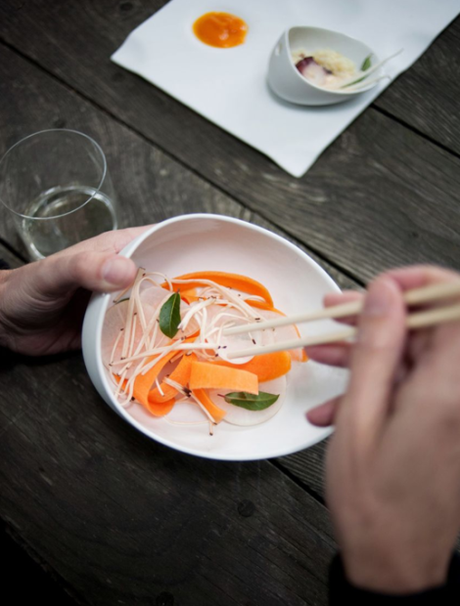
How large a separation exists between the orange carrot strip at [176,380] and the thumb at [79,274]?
0.13 metres

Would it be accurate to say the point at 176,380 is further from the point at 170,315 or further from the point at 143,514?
the point at 143,514

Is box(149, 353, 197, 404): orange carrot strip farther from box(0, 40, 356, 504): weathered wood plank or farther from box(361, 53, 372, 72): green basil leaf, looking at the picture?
box(361, 53, 372, 72): green basil leaf

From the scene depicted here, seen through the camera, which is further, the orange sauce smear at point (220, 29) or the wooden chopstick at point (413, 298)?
the orange sauce smear at point (220, 29)

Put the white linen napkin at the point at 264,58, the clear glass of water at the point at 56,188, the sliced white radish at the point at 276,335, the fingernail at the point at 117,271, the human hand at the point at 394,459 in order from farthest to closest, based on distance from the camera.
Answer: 1. the white linen napkin at the point at 264,58
2. the clear glass of water at the point at 56,188
3. the sliced white radish at the point at 276,335
4. the fingernail at the point at 117,271
5. the human hand at the point at 394,459

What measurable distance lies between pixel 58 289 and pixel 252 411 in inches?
10.2

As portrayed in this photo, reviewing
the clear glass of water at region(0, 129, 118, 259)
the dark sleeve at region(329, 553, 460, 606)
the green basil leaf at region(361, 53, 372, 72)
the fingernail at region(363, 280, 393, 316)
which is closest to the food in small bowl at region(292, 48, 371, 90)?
the green basil leaf at region(361, 53, 372, 72)

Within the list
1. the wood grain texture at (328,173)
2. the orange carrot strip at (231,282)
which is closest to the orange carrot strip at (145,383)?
the orange carrot strip at (231,282)

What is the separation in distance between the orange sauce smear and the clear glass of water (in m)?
0.33

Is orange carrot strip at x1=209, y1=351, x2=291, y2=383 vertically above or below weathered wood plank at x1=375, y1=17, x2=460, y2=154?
below

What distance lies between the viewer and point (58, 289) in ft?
1.97

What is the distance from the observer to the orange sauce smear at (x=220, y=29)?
94 centimetres

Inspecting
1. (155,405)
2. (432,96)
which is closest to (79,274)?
(155,405)

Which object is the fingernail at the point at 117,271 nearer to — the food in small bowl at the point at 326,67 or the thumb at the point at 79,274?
the thumb at the point at 79,274

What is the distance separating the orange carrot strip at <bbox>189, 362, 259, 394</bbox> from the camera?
562 mm
